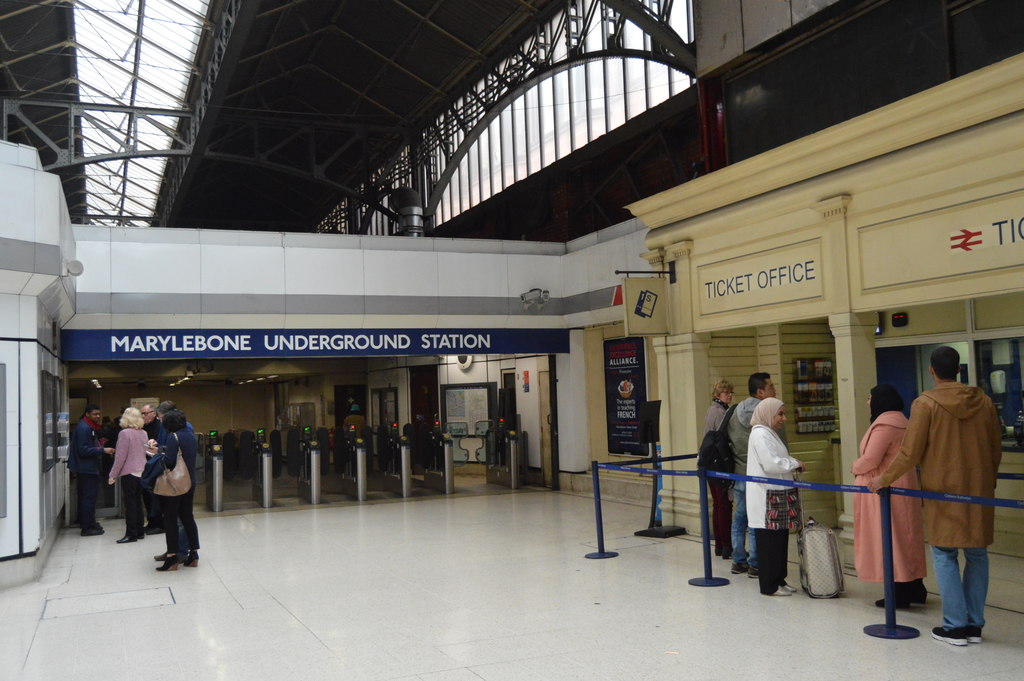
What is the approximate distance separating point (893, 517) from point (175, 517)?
622 cm

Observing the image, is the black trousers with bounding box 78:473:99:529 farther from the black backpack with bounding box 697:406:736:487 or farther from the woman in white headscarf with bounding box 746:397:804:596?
the woman in white headscarf with bounding box 746:397:804:596

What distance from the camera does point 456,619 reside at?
19.3ft

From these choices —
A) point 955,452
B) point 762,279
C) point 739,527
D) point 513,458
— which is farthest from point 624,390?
point 955,452

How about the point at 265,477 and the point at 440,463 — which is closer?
the point at 265,477

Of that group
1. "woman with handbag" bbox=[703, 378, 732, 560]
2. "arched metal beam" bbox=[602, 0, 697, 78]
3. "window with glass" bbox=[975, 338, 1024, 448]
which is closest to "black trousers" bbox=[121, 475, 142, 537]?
"woman with handbag" bbox=[703, 378, 732, 560]

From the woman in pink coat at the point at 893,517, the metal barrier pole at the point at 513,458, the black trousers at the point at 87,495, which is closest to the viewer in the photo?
the woman in pink coat at the point at 893,517

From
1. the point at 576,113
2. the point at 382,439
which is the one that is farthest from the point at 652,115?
the point at 382,439

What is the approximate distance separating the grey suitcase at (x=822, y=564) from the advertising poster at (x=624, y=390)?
6.17 meters

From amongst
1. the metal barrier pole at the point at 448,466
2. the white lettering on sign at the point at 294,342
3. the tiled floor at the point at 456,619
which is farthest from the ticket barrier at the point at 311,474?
the tiled floor at the point at 456,619

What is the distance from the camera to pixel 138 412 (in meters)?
9.84

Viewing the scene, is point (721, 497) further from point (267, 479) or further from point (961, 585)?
point (267, 479)

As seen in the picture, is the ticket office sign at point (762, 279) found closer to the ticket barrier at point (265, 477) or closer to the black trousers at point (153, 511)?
the black trousers at point (153, 511)

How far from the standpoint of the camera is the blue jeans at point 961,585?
15.9 ft

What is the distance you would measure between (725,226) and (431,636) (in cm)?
518
